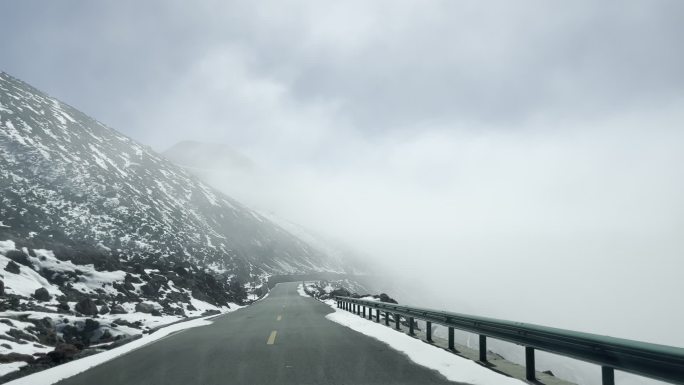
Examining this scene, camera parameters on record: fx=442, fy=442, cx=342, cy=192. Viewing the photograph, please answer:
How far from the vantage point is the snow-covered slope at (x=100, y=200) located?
51.4 meters

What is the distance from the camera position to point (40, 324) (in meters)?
14.0

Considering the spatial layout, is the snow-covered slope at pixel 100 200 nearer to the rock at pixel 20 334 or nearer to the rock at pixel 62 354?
the rock at pixel 20 334

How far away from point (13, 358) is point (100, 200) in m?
64.6

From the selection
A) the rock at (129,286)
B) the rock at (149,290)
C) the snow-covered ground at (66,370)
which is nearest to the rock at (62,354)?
the snow-covered ground at (66,370)

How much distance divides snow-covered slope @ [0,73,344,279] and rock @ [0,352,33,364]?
2750cm

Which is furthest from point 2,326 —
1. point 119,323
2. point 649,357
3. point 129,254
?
point 129,254

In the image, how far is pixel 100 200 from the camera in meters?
66.8

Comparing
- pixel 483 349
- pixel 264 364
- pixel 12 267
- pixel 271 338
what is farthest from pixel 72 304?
pixel 483 349

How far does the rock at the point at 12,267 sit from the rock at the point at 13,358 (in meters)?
17.8

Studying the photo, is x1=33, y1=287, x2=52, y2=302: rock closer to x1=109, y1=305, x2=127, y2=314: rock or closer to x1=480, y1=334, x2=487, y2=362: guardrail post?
x1=109, y1=305, x2=127, y2=314: rock

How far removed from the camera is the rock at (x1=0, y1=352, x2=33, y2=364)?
912 centimetres

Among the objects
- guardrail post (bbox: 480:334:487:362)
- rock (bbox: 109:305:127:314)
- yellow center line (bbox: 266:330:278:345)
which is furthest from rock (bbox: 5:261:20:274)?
guardrail post (bbox: 480:334:487:362)

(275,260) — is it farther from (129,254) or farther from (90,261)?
(90,261)

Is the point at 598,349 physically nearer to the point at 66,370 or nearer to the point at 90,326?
the point at 66,370
